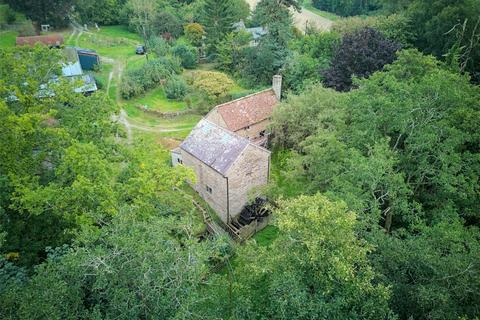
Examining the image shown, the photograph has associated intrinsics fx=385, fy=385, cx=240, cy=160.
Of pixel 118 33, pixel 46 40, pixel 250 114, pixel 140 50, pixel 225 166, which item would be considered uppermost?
pixel 225 166

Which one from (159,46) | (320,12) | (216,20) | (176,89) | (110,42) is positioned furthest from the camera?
(320,12)

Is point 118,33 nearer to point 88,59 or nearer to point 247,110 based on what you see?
point 88,59

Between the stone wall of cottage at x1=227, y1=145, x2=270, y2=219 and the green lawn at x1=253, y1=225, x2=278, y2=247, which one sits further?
the stone wall of cottage at x1=227, y1=145, x2=270, y2=219

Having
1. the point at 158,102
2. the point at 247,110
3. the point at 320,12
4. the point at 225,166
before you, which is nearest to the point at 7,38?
the point at 158,102

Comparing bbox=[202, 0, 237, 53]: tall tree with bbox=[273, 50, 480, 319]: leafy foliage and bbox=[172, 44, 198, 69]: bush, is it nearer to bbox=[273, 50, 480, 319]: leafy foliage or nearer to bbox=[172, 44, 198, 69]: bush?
bbox=[172, 44, 198, 69]: bush

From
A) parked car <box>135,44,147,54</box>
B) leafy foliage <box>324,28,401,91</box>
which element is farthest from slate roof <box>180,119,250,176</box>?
parked car <box>135,44,147,54</box>

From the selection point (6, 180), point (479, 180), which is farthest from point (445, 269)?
point (6, 180)

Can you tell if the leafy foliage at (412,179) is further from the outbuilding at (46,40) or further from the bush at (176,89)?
the outbuilding at (46,40)
